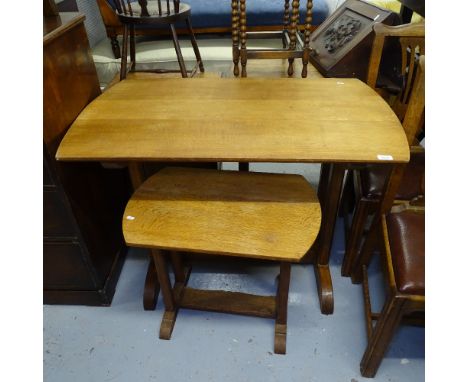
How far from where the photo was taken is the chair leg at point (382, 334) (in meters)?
0.97

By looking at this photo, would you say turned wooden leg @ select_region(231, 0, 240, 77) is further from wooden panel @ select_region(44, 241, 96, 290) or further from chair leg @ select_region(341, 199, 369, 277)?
wooden panel @ select_region(44, 241, 96, 290)

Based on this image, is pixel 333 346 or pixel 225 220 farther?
pixel 333 346

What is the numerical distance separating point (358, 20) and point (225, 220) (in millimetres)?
1391

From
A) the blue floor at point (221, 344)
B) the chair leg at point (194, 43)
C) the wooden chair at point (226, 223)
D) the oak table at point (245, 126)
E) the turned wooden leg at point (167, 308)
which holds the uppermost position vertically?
the chair leg at point (194, 43)

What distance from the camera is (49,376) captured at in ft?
4.17

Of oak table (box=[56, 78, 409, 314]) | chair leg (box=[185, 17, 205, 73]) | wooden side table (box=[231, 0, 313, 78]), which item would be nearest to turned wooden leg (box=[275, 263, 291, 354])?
oak table (box=[56, 78, 409, 314])

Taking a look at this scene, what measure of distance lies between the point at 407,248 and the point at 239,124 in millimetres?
644

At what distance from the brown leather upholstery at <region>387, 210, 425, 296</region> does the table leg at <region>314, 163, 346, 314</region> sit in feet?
0.70

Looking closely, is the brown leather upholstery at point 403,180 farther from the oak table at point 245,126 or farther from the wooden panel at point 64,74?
the wooden panel at point 64,74

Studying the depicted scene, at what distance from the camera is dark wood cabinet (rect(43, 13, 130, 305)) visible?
1.07 meters

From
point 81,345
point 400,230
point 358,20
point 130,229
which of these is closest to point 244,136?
point 130,229

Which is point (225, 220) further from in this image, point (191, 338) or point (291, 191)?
point (191, 338)

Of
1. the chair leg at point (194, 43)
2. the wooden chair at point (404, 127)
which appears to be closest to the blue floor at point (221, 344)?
the wooden chair at point (404, 127)

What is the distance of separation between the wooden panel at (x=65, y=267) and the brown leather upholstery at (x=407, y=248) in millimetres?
1131
